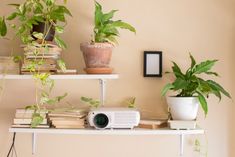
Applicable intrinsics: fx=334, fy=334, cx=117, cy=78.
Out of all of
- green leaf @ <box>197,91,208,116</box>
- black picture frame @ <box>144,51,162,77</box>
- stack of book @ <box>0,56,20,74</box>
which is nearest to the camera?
green leaf @ <box>197,91,208,116</box>

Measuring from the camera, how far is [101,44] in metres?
1.80

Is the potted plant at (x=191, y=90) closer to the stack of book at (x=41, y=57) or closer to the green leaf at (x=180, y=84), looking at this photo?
the green leaf at (x=180, y=84)

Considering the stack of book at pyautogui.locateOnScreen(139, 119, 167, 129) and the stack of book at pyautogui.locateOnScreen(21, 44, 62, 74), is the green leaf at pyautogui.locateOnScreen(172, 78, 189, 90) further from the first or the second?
the stack of book at pyautogui.locateOnScreen(21, 44, 62, 74)

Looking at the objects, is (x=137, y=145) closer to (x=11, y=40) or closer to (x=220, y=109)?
(x=220, y=109)

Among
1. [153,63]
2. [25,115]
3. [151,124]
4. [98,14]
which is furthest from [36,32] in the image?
[151,124]

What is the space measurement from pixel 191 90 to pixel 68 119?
69 centimetres

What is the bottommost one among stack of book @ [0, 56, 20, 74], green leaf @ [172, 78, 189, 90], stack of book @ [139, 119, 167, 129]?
stack of book @ [139, 119, 167, 129]

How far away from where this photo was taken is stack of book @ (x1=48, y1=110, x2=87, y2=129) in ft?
5.95

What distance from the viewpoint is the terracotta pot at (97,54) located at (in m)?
1.80

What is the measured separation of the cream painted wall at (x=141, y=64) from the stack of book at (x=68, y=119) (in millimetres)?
210

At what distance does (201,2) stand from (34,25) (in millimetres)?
995

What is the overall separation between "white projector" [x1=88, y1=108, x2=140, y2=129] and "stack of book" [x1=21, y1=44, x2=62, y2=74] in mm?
338

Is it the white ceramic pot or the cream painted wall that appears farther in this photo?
the cream painted wall

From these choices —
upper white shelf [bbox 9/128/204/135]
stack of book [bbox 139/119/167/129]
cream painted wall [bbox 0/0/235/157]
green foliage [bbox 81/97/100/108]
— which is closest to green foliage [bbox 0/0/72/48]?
cream painted wall [bbox 0/0/235/157]
